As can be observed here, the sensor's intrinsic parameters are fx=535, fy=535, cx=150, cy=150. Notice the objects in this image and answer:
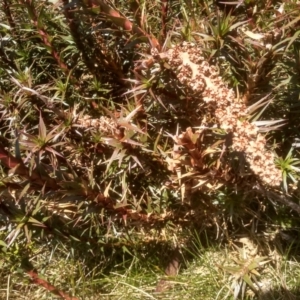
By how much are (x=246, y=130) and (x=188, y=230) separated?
735 millimetres

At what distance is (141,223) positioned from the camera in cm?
174

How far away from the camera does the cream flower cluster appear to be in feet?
4.10

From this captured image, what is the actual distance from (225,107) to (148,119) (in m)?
0.40

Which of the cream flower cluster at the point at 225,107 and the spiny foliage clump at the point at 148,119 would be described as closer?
the cream flower cluster at the point at 225,107

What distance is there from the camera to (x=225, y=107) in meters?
1.30

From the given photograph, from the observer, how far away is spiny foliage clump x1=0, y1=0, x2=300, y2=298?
1364 mm

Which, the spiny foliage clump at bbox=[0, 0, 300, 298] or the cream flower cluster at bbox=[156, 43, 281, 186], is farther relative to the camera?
the spiny foliage clump at bbox=[0, 0, 300, 298]

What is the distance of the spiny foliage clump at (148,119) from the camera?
1.36 meters

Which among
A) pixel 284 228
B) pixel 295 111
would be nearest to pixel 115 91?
pixel 295 111

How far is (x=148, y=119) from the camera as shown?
64.8 inches

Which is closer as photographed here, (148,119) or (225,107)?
(225,107)

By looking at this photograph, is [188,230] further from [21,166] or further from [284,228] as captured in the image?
[21,166]

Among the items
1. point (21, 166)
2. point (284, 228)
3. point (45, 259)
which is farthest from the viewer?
point (45, 259)

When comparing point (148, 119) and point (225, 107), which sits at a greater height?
point (225, 107)
